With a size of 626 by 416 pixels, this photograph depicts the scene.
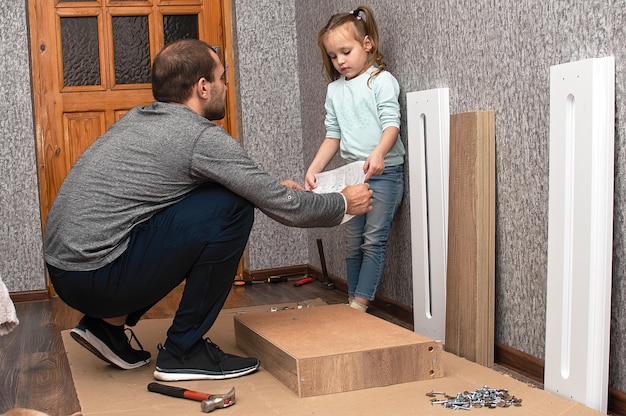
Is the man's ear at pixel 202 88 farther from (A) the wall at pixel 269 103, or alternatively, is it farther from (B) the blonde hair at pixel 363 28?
(A) the wall at pixel 269 103

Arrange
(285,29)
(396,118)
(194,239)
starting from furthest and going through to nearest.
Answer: (285,29) < (396,118) < (194,239)

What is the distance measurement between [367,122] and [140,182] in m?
1.02

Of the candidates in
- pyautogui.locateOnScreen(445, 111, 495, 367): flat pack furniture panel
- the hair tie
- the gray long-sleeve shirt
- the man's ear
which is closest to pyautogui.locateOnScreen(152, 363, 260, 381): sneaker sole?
the gray long-sleeve shirt

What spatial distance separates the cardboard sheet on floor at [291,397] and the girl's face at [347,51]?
1.10 meters

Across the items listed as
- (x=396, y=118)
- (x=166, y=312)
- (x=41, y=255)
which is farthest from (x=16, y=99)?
(x=396, y=118)

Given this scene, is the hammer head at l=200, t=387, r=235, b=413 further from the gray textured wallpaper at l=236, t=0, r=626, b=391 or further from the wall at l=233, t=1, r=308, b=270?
the wall at l=233, t=1, r=308, b=270

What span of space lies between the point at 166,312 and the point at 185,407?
1.33m

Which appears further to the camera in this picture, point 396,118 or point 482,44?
point 396,118

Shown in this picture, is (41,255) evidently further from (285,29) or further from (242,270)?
(285,29)

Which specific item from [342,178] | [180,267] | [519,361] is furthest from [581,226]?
[180,267]

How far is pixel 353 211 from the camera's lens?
7.81ft

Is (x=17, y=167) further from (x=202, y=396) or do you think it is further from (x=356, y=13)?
(x=202, y=396)

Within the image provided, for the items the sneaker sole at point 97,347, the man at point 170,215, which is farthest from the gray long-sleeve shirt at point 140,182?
the sneaker sole at point 97,347

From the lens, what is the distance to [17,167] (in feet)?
12.6
